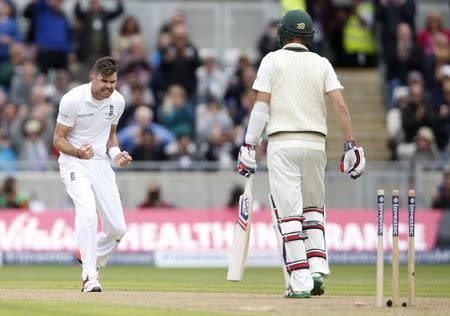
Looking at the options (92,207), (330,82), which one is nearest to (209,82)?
(92,207)

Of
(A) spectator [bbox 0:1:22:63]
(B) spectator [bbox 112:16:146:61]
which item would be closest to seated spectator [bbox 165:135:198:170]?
(B) spectator [bbox 112:16:146:61]

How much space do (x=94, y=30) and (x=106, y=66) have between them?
1354 centimetres

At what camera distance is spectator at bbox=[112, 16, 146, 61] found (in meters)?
28.3

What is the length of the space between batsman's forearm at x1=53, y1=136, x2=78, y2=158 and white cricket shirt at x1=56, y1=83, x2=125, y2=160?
0.10 m

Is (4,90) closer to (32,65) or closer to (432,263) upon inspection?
(32,65)

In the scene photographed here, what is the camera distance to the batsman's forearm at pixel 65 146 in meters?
14.8

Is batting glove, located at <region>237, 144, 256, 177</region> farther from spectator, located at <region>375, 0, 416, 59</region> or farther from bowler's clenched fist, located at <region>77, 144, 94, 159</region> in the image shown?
spectator, located at <region>375, 0, 416, 59</region>

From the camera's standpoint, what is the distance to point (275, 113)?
1380cm

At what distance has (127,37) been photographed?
2845 cm

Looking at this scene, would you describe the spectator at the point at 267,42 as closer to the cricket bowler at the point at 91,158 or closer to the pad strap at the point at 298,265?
the cricket bowler at the point at 91,158

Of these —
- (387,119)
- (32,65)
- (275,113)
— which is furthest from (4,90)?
(275,113)

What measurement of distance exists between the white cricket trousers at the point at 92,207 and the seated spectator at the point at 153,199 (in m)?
9.61

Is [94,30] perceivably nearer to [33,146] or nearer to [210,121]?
[210,121]

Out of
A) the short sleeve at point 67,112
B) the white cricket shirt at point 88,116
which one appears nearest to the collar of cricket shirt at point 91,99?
the white cricket shirt at point 88,116
